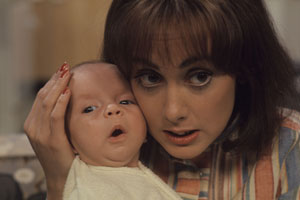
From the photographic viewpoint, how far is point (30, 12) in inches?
166

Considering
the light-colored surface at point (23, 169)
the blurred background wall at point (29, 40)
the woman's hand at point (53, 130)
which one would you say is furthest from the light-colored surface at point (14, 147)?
the blurred background wall at point (29, 40)

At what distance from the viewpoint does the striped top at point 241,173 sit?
116 cm

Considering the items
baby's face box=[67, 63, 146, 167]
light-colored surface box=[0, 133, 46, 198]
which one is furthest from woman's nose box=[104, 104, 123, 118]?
light-colored surface box=[0, 133, 46, 198]

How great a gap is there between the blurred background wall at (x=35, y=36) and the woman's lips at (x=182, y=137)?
3.10m

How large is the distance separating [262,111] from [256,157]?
13 cm

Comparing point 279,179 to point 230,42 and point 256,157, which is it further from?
point 230,42

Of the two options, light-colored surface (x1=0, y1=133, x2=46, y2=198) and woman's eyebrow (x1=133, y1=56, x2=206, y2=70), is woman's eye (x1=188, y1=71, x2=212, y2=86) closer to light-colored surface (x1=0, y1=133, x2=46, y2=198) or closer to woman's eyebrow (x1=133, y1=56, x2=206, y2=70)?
woman's eyebrow (x1=133, y1=56, x2=206, y2=70)

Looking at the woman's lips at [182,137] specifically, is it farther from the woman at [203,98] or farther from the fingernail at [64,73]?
the fingernail at [64,73]

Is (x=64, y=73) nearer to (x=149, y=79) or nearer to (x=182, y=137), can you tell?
(x=149, y=79)

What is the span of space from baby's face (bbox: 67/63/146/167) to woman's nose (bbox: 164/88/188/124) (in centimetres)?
8

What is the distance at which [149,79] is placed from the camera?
104cm

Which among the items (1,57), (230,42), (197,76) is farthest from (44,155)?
(1,57)

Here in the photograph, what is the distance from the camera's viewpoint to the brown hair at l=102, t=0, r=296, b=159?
37.4 inches

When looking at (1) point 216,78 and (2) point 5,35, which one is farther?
(2) point 5,35
